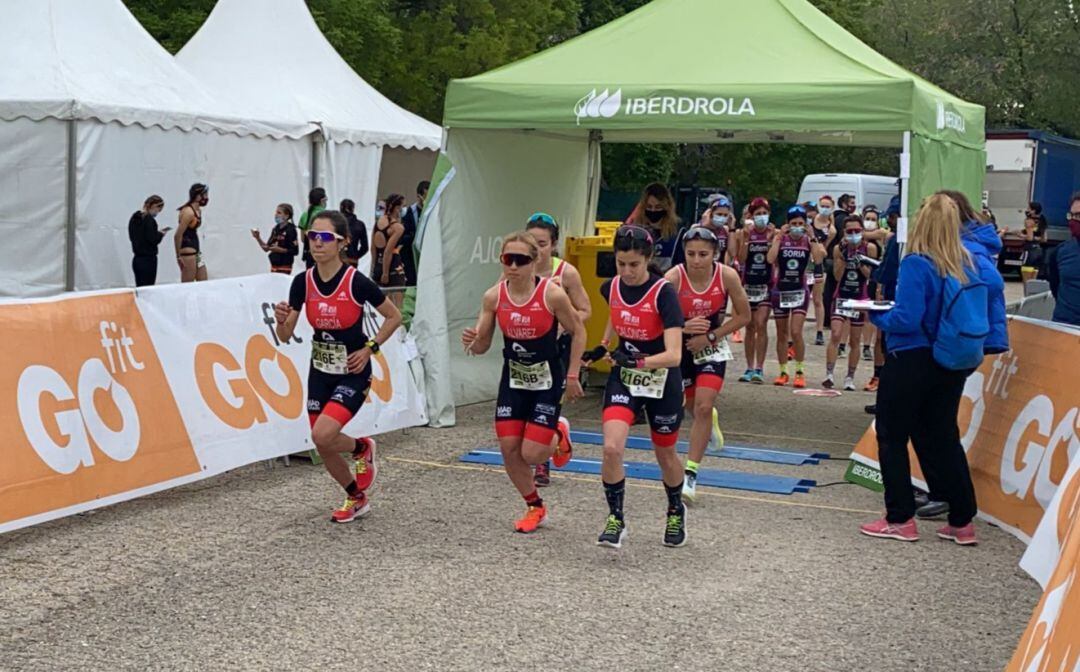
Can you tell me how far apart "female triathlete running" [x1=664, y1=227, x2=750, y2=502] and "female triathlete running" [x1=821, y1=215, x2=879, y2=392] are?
17.4 ft

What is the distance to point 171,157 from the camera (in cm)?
1759

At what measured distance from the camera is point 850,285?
14695 mm

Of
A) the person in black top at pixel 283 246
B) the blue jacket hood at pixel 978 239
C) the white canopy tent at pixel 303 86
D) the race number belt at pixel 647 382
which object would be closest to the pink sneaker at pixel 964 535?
the blue jacket hood at pixel 978 239

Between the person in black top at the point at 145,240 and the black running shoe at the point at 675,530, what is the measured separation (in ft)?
35.2

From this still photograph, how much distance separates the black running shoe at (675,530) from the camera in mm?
7367

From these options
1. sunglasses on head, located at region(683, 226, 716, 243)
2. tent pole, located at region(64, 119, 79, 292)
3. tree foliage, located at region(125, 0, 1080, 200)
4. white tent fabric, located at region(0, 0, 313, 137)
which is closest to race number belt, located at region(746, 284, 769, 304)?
sunglasses on head, located at region(683, 226, 716, 243)

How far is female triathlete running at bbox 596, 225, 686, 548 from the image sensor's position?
281 inches

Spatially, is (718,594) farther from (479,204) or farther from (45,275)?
(45,275)

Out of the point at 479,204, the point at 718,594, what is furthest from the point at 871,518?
the point at 479,204

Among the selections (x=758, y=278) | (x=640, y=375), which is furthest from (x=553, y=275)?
(x=758, y=278)

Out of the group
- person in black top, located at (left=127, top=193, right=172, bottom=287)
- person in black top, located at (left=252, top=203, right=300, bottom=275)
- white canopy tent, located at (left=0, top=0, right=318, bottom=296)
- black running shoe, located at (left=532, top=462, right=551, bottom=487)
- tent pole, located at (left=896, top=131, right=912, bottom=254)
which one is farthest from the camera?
person in black top, located at (left=252, top=203, right=300, bottom=275)

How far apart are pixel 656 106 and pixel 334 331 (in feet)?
13.2

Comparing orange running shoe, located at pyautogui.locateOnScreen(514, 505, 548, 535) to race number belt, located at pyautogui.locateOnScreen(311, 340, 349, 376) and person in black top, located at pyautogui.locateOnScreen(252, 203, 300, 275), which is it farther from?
person in black top, located at pyautogui.locateOnScreen(252, 203, 300, 275)

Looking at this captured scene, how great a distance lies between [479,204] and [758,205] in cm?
368
